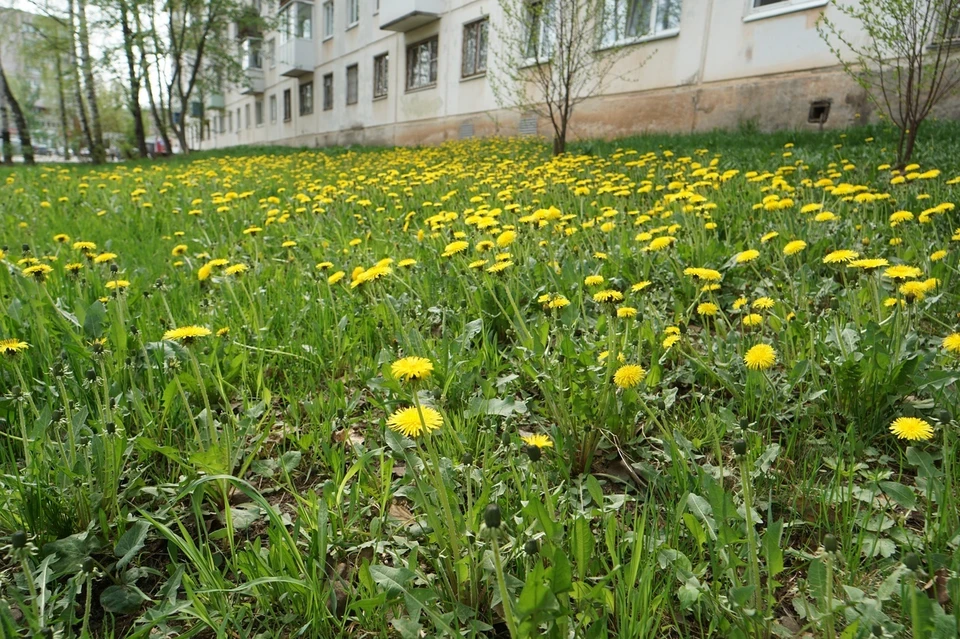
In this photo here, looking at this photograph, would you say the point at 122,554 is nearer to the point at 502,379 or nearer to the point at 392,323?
the point at 502,379

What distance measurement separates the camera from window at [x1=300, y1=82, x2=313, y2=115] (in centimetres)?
2607

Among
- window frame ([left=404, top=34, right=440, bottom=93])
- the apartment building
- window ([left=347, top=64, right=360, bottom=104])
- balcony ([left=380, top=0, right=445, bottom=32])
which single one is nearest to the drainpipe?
the apartment building

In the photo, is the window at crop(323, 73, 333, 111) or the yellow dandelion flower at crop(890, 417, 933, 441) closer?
the yellow dandelion flower at crop(890, 417, 933, 441)

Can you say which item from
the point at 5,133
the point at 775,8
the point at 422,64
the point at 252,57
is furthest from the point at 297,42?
the point at 775,8

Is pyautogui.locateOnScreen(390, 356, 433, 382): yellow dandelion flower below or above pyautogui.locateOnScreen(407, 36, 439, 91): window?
below

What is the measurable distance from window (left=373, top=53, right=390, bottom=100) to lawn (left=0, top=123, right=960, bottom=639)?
19.2 meters

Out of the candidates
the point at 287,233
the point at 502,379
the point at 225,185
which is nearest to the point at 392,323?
the point at 502,379

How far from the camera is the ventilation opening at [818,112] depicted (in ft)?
30.3

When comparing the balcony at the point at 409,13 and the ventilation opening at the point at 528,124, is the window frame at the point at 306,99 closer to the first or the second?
the balcony at the point at 409,13

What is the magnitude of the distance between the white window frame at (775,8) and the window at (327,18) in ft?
61.3

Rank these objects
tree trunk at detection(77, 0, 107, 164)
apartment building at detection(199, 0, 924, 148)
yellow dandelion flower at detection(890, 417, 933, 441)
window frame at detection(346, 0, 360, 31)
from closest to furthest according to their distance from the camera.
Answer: yellow dandelion flower at detection(890, 417, 933, 441)
apartment building at detection(199, 0, 924, 148)
tree trunk at detection(77, 0, 107, 164)
window frame at detection(346, 0, 360, 31)

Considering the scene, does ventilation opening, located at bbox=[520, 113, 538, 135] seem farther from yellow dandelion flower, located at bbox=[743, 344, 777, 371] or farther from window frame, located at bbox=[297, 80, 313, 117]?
window frame, located at bbox=[297, 80, 313, 117]

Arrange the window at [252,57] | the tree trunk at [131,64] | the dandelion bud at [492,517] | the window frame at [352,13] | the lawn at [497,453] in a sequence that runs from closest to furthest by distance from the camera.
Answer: the dandelion bud at [492,517], the lawn at [497,453], the tree trunk at [131,64], the window frame at [352,13], the window at [252,57]

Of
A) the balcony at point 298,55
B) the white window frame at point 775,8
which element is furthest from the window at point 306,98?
the white window frame at point 775,8
